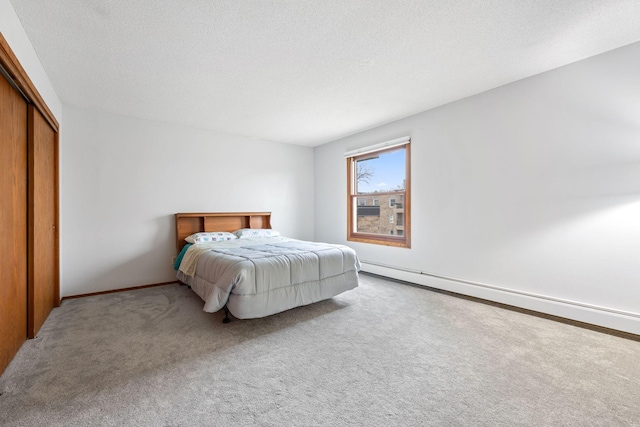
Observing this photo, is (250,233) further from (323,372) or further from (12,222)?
(323,372)

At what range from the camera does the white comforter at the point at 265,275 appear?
238cm

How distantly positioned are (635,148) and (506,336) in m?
1.92

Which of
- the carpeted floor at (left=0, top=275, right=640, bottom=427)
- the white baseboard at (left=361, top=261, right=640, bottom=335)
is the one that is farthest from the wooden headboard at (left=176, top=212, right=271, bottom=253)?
the white baseboard at (left=361, top=261, right=640, bottom=335)

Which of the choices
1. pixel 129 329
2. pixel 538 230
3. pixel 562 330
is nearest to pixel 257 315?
pixel 129 329

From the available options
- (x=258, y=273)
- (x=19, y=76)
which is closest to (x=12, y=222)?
(x=19, y=76)

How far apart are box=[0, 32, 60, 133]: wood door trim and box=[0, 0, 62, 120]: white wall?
9 centimetres

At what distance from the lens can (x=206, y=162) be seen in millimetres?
4355

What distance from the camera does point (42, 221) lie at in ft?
8.22

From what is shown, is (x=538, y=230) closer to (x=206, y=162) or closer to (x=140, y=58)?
(x=140, y=58)

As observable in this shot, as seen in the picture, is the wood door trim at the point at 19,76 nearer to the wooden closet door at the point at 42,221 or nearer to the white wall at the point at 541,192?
the wooden closet door at the point at 42,221

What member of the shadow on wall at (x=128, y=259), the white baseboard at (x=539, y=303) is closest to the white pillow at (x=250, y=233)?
the shadow on wall at (x=128, y=259)

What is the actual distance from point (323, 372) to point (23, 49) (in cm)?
314

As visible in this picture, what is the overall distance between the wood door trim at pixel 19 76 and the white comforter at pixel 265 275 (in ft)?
6.29

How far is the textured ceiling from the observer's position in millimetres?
1813
